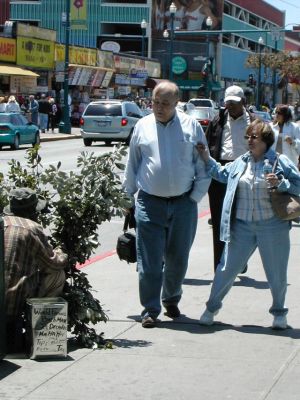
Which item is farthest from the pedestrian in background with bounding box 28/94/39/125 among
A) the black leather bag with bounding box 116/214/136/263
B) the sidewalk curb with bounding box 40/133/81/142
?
the black leather bag with bounding box 116/214/136/263

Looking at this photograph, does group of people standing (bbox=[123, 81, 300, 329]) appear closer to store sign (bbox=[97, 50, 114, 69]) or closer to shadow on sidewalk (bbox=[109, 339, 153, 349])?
shadow on sidewalk (bbox=[109, 339, 153, 349])

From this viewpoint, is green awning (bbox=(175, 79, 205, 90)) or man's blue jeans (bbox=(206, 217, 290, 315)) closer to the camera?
man's blue jeans (bbox=(206, 217, 290, 315))

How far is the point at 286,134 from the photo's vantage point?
43.4 feet

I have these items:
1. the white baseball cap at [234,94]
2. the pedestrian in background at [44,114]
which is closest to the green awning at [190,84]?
the pedestrian in background at [44,114]

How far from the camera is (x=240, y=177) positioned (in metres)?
7.00

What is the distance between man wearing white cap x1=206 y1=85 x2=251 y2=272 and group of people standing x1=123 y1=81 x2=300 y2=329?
1543 mm

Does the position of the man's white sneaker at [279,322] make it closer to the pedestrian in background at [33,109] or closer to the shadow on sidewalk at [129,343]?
the shadow on sidewalk at [129,343]

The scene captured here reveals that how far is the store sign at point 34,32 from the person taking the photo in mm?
45656

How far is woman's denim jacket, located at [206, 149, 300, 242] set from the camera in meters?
6.90

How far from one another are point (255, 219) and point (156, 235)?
774 millimetres

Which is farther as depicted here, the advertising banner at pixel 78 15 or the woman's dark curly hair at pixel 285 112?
the advertising banner at pixel 78 15

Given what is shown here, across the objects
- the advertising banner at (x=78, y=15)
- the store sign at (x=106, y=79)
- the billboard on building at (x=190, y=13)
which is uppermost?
the billboard on building at (x=190, y=13)

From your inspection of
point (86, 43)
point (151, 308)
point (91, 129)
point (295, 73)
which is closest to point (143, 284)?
point (151, 308)

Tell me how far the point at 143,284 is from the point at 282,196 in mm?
1277
